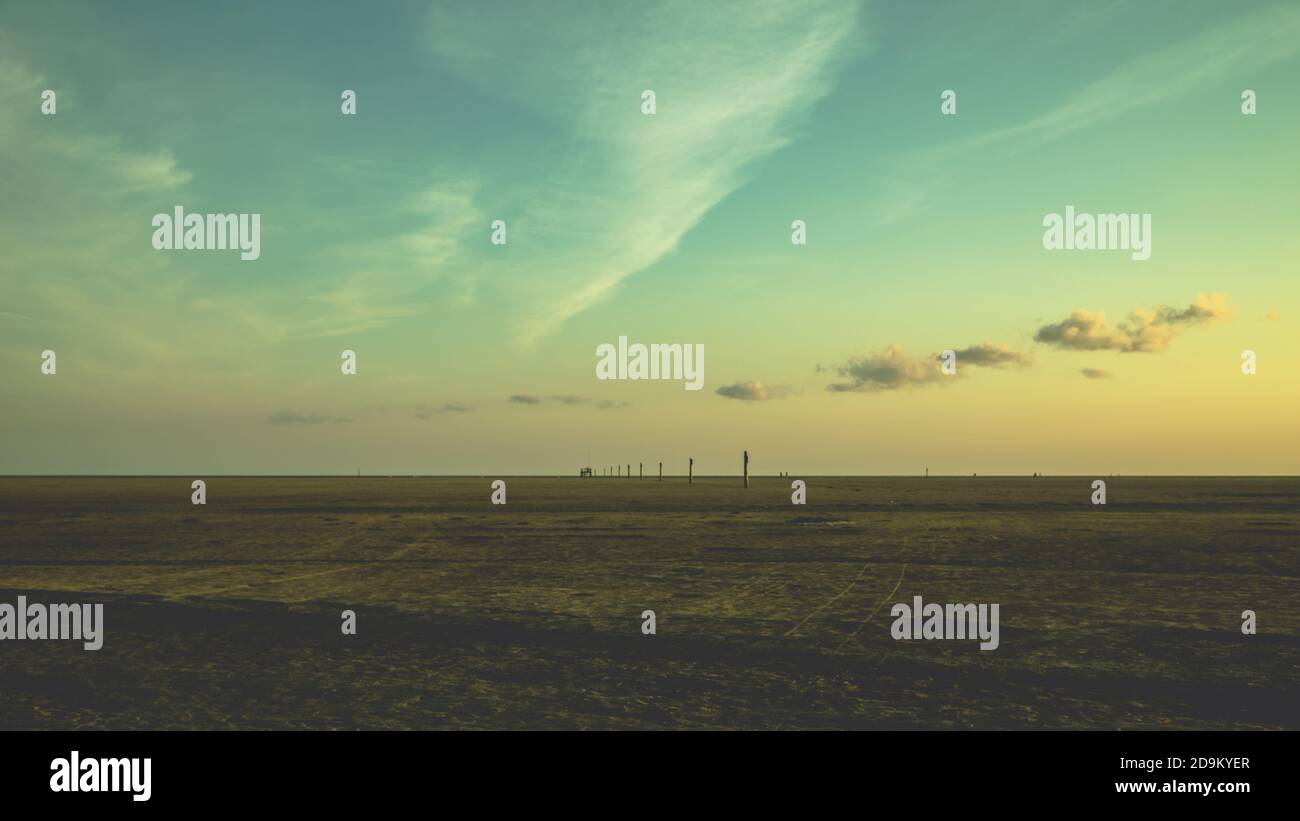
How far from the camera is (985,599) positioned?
58.1ft

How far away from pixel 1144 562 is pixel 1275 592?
593 cm

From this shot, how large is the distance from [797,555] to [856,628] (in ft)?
40.8
